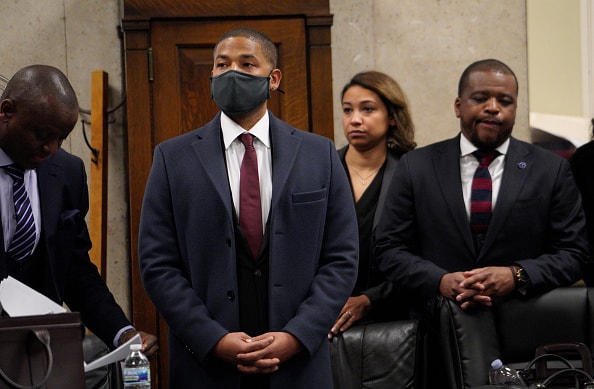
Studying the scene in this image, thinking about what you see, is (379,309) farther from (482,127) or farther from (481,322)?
(482,127)

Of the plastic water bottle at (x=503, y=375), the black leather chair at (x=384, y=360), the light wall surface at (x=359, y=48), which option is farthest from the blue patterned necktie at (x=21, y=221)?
the light wall surface at (x=359, y=48)

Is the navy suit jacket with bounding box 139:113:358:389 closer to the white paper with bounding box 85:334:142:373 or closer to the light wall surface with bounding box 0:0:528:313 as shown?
the white paper with bounding box 85:334:142:373

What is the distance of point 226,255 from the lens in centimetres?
306

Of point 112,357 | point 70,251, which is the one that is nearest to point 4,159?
point 70,251

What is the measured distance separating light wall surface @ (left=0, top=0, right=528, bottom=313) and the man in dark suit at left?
2.17 m

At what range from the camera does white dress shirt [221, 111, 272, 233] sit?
10.4ft

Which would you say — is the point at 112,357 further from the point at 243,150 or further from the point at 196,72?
the point at 196,72

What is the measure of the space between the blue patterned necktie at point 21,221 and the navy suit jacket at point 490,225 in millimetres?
1577

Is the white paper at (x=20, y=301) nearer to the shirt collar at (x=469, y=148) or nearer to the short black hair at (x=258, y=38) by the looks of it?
the short black hair at (x=258, y=38)

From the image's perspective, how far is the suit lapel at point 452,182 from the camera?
3.93 metres

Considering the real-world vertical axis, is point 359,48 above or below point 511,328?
above

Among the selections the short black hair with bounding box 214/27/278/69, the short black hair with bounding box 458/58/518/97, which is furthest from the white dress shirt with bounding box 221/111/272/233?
the short black hair with bounding box 458/58/518/97

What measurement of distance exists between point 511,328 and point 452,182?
0.65 meters

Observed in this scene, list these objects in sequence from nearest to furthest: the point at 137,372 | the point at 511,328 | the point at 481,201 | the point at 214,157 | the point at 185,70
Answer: the point at 137,372
the point at 214,157
the point at 511,328
the point at 481,201
the point at 185,70
